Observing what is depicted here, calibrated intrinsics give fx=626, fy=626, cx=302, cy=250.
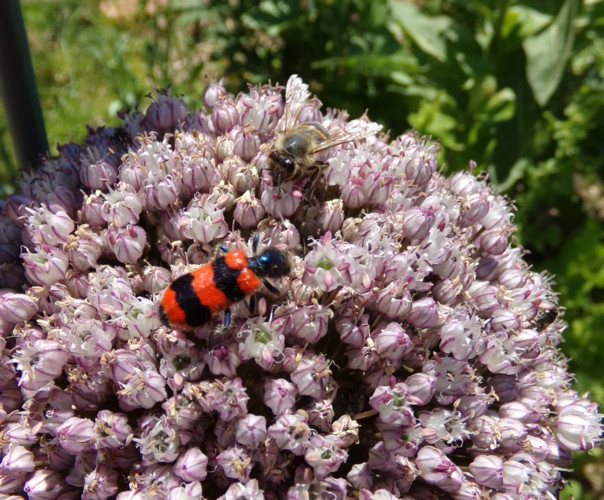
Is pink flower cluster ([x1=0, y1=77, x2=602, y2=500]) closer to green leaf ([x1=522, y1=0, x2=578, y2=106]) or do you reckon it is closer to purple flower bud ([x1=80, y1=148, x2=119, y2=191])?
purple flower bud ([x1=80, y1=148, x2=119, y2=191])

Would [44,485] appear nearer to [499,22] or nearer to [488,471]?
[488,471]

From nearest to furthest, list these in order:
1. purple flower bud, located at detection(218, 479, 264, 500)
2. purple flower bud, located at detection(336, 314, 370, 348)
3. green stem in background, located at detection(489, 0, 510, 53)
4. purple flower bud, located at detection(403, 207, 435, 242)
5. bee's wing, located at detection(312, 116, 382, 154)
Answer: purple flower bud, located at detection(218, 479, 264, 500) < purple flower bud, located at detection(336, 314, 370, 348) < purple flower bud, located at detection(403, 207, 435, 242) < bee's wing, located at detection(312, 116, 382, 154) < green stem in background, located at detection(489, 0, 510, 53)

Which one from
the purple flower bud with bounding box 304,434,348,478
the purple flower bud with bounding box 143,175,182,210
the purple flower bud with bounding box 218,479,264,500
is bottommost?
the purple flower bud with bounding box 218,479,264,500

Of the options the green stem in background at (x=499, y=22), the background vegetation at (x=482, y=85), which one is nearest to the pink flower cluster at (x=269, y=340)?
the background vegetation at (x=482, y=85)

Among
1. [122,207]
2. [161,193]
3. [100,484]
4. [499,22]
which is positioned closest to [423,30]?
[499,22]

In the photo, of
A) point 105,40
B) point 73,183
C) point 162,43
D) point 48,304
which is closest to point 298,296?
point 48,304

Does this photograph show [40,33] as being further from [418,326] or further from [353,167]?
[418,326]

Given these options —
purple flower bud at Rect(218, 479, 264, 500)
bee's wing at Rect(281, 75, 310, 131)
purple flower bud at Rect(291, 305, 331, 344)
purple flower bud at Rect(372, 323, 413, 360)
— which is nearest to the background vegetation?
bee's wing at Rect(281, 75, 310, 131)
